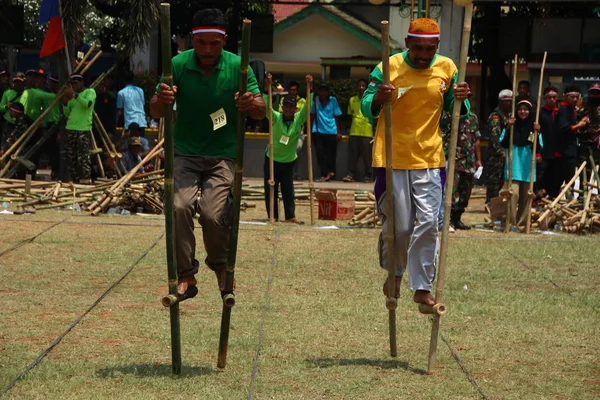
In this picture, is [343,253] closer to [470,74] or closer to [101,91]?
[101,91]

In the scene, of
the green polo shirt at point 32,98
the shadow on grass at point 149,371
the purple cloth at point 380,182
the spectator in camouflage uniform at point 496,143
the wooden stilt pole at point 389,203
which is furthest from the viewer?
the green polo shirt at point 32,98

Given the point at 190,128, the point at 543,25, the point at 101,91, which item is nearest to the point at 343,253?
the point at 190,128

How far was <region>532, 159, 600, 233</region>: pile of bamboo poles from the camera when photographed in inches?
656

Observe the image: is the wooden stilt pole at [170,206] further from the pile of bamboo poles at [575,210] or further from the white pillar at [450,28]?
the white pillar at [450,28]

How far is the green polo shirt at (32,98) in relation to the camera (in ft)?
72.0

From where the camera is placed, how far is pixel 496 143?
695 inches

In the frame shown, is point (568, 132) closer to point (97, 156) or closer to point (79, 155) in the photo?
point (97, 156)

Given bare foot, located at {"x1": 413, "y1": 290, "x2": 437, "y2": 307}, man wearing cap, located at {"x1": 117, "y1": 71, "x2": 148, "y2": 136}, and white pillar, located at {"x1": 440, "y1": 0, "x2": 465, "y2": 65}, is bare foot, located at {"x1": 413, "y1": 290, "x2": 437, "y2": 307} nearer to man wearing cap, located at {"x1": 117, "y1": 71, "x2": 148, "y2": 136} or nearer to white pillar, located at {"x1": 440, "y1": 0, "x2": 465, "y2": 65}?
man wearing cap, located at {"x1": 117, "y1": 71, "x2": 148, "y2": 136}

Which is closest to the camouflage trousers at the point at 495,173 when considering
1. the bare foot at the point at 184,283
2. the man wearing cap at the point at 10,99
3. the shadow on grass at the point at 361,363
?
the man wearing cap at the point at 10,99

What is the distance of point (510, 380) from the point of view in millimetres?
7312

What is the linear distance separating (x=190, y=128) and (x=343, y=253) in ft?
19.9

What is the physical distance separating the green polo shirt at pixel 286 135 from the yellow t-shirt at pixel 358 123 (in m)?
8.56

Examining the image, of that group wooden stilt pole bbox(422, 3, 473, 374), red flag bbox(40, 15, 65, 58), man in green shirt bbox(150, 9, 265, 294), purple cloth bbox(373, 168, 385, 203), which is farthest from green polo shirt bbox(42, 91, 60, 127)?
wooden stilt pole bbox(422, 3, 473, 374)

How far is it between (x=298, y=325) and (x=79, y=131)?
488 inches
